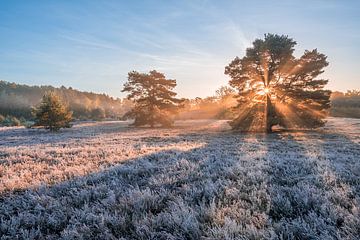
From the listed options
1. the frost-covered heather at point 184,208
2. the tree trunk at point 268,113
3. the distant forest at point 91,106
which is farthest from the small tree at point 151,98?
the frost-covered heather at point 184,208

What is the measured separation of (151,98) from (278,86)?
24.6m

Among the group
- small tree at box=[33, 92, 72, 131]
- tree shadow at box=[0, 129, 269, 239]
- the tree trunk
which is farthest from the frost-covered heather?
small tree at box=[33, 92, 72, 131]

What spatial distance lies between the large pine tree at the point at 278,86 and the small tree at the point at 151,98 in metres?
19.0

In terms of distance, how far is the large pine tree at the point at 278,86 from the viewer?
29.2m

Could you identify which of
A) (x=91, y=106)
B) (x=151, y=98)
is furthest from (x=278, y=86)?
(x=91, y=106)

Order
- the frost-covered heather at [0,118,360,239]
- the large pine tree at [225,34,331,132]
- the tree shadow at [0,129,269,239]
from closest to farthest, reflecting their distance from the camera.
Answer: the frost-covered heather at [0,118,360,239], the tree shadow at [0,129,269,239], the large pine tree at [225,34,331,132]

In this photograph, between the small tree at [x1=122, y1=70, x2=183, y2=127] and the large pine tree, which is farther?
the small tree at [x1=122, y1=70, x2=183, y2=127]

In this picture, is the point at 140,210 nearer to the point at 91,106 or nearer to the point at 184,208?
the point at 184,208

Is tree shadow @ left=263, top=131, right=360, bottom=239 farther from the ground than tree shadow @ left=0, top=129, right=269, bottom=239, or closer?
farther from the ground

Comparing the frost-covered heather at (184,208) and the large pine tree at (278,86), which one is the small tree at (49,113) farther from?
the frost-covered heather at (184,208)

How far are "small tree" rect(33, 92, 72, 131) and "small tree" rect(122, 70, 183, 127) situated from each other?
12432mm

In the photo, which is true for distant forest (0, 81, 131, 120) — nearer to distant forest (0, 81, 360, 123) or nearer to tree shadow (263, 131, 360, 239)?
distant forest (0, 81, 360, 123)

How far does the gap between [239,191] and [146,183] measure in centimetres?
213

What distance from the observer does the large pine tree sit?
29250 millimetres
